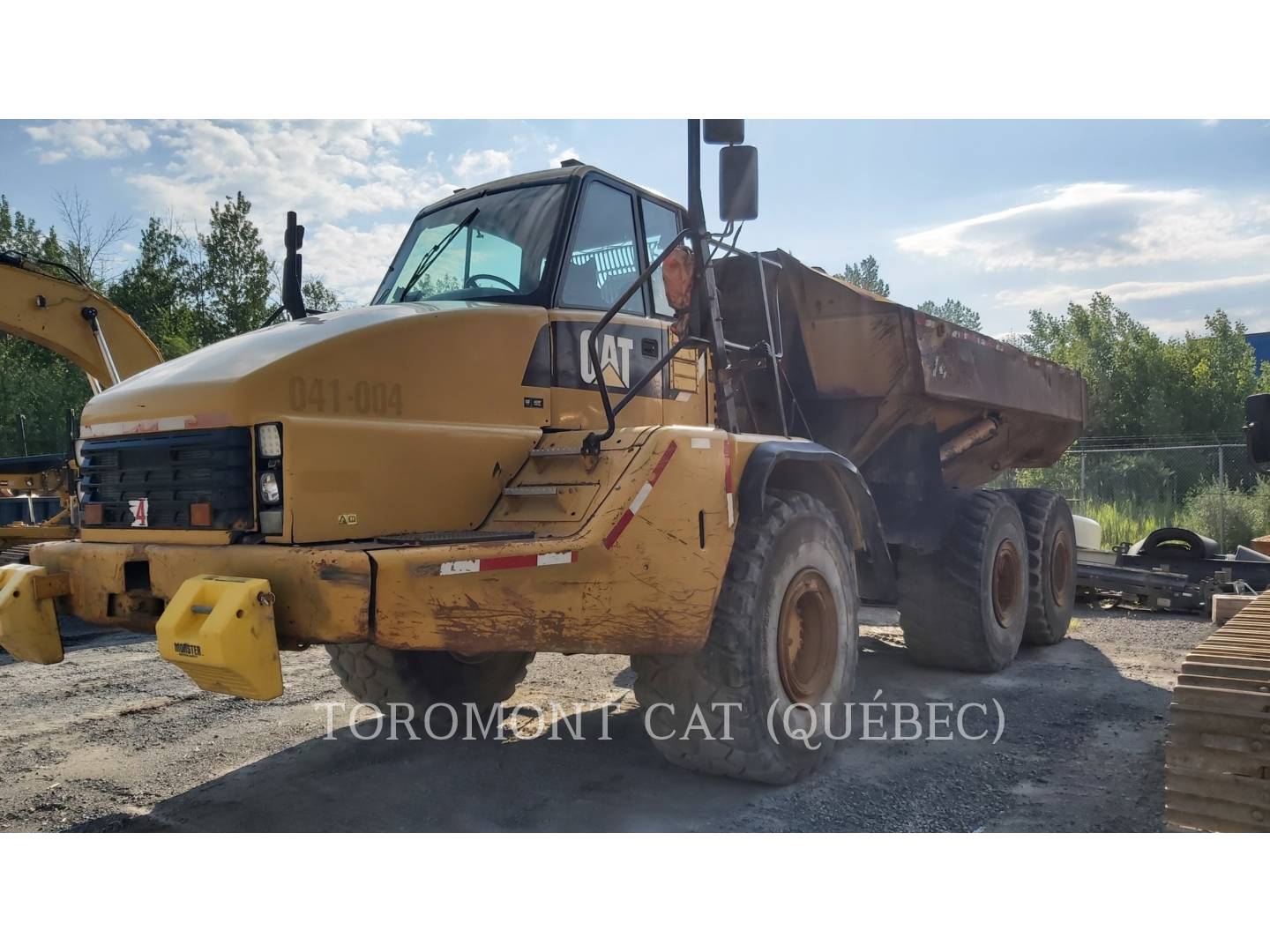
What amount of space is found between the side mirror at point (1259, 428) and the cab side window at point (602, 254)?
2837mm

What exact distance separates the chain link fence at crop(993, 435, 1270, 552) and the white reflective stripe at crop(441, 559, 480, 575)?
11480 millimetres

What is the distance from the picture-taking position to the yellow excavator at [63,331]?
8812 millimetres

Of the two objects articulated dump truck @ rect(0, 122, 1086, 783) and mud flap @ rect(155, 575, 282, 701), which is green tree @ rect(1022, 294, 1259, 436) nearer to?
articulated dump truck @ rect(0, 122, 1086, 783)

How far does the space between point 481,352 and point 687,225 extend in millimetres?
1302

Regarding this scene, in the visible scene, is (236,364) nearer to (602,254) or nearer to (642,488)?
(642,488)

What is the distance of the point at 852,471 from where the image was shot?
4969 mm

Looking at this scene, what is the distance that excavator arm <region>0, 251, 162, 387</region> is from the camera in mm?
8906

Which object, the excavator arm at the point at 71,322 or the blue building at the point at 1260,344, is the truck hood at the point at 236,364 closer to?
the excavator arm at the point at 71,322

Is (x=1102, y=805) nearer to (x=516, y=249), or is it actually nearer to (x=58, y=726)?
(x=516, y=249)

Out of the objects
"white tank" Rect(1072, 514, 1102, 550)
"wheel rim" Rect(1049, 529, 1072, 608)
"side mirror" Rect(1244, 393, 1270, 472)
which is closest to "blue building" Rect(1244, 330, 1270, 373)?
"white tank" Rect(1072, 514, 1102, 550)

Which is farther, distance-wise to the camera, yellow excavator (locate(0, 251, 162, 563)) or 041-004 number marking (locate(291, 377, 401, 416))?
yellow excavator (locate(0, 251, 162, 563))

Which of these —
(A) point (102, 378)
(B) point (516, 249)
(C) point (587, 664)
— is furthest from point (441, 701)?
(A) point (102, 378)

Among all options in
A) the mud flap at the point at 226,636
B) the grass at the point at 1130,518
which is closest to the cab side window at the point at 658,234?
the mud flap at the point at 226,636

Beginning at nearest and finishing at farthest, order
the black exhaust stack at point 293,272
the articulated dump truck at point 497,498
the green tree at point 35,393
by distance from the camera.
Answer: the articulated dump truck at point 497,498 → the black exhaust stack at point 293,272 → the green tree at point 35,393
